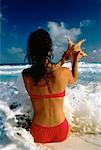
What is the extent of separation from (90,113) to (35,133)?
0.70m

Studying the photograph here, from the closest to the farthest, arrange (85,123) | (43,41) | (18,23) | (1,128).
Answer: (43,41) < (1,128) < (85,123) < (18,23)

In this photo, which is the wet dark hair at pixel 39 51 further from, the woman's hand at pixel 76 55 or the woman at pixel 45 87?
the woman's hand at pixel 76 55

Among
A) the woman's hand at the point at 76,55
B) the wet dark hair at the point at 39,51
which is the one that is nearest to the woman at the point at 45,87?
the wet dark hair at the point at 39,51

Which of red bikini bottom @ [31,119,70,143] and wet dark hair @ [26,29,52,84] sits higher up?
wet dark hair @ [26,29,52,84]

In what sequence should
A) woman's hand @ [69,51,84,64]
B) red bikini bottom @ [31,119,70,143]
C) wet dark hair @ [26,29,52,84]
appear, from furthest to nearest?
woman's hand @ [69,51,84,64], red bikini bottom @ [31,119,70,143], wet dark hair @ [26,29,52,84]

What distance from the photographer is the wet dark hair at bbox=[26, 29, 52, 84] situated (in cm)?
280

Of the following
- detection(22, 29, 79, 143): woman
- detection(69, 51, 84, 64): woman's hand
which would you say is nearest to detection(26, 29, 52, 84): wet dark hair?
detection(22, 29, 79, 143): woman

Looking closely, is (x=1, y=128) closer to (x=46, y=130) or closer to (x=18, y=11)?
(x=46, y=130)

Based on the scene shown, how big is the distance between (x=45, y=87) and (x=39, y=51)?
0.87 feet

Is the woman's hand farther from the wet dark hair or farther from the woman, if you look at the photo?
the wet dark hair

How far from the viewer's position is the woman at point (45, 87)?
282 cm

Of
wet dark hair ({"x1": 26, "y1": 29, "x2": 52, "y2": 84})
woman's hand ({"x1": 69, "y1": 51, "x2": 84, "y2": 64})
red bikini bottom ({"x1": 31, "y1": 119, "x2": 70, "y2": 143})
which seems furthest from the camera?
woman's hand ({"x1": 69, "y1": 51, "x2": 84, "y2": 64})

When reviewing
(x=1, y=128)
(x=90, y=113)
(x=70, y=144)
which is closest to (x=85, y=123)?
(x=90, y=113)

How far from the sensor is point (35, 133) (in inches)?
116
